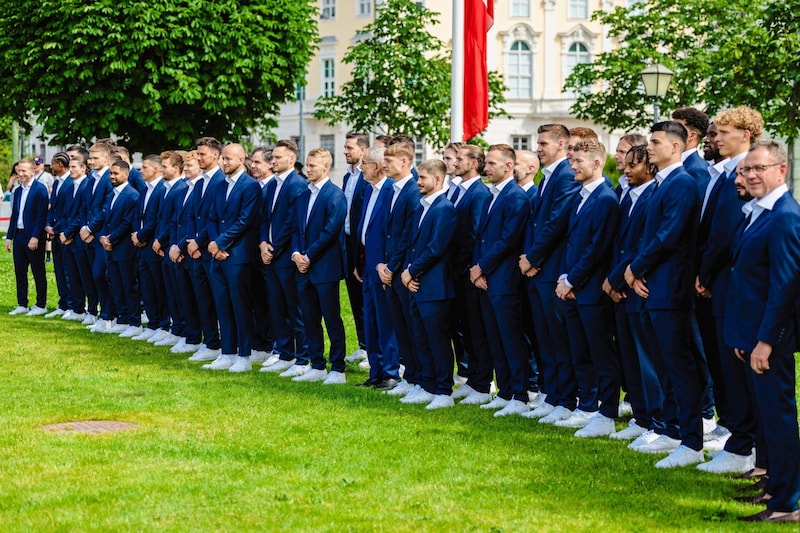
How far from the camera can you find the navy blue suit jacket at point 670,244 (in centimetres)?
970

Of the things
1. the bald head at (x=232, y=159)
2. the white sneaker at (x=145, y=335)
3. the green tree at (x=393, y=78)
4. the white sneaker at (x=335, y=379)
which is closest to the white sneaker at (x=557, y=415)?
the white sneaker at (x=335, y=379)

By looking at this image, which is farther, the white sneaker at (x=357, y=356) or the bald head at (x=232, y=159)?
the white sneaker at (x=357, y=356)

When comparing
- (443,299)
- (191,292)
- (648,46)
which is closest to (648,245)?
(443,299)

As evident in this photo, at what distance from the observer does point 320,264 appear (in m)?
14.1

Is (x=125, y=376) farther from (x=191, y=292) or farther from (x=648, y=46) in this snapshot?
(x=648, y=46)

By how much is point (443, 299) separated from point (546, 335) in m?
1.15

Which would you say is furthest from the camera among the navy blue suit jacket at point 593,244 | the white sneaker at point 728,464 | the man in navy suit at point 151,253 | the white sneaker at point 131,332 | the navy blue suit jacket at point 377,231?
the white sneaker at point 131,332

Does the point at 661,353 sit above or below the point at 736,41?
below

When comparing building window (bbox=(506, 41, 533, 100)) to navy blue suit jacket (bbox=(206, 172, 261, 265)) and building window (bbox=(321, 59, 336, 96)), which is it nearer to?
building window (bbox=(321, 59, 336, 96))

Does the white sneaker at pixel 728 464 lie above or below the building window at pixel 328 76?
below

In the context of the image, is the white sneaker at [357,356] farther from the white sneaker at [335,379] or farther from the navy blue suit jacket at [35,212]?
the navy blue suit jacket at [35,212]

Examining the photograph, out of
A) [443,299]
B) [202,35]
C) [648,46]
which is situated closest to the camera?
[443,299]

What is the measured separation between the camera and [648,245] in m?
9.84

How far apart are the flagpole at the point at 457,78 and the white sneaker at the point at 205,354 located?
384cm
